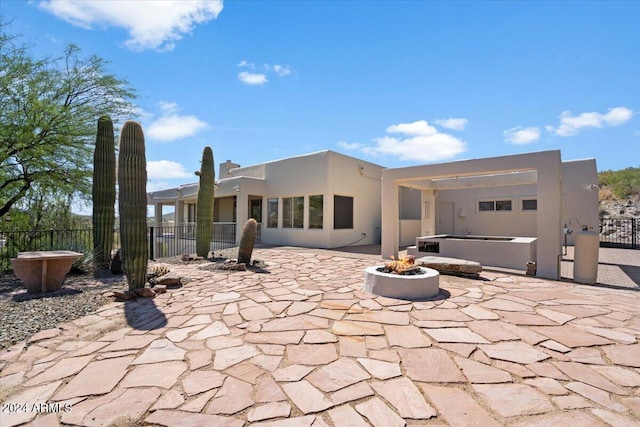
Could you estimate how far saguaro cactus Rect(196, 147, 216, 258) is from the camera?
10.2m

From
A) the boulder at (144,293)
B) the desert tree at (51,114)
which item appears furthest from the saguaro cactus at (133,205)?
the desert tree at (51,114)

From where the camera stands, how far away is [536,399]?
2.43 metres

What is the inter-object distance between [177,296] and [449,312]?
15.9ft

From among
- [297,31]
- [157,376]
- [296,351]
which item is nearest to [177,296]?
[157,376]

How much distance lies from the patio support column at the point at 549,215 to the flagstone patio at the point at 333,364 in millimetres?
2229

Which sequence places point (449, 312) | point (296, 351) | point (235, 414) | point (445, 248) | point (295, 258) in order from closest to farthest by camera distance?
point (235, 414), point (296, 351), point (449, 312), point (445, 248), point (295, 258)

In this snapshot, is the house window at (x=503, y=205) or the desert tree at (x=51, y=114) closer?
the desert tree at (x=51, y=114)

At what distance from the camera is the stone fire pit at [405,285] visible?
5270 millimetres

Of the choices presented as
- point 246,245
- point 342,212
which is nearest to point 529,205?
point 342,212

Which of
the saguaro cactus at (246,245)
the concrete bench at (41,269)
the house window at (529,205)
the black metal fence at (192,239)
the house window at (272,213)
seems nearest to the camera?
the concrete bench at (41,269)

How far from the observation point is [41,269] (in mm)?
5562

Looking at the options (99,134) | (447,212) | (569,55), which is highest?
(569,55)

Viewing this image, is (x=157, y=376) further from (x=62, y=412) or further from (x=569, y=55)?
(x=569, y=55)

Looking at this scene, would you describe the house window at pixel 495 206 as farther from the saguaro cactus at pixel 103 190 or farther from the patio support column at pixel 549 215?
the saguaro cactus at pixel 103 190
